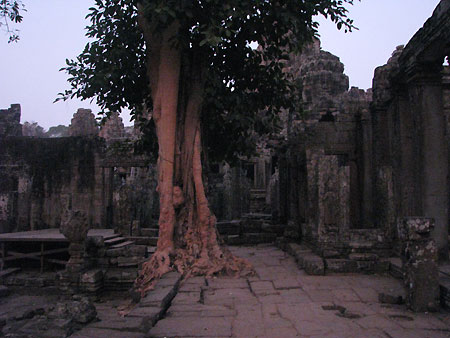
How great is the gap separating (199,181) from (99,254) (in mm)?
3303

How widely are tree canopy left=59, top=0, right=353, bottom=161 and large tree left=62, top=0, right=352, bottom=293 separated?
0.02 meters

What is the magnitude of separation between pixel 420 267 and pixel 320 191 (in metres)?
2.69

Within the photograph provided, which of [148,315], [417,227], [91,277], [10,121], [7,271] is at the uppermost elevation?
[10,121]

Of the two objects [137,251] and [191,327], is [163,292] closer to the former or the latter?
[191,327]

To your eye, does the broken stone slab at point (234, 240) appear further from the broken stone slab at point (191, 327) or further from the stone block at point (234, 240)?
the broken stone slab at point (191, 327)

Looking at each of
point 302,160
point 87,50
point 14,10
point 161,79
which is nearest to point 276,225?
point 302,160

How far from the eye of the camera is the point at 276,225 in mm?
11906

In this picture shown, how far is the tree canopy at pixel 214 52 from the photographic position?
6.77 m

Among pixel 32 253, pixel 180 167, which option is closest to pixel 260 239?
pixel 180 167

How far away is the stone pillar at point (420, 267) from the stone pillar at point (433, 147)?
2.39 meters

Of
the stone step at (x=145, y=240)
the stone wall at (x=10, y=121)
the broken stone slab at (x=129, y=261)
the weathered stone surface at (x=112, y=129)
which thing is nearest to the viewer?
the broken stone slab at (x=129, y=261)

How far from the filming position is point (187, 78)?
316 inches

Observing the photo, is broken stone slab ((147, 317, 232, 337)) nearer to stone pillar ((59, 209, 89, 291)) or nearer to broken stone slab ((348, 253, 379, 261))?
broken stone slab ((348, 253, 379, 261))

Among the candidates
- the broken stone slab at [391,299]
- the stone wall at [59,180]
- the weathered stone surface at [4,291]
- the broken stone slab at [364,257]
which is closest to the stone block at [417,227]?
the broken stone slab at [391,299]
